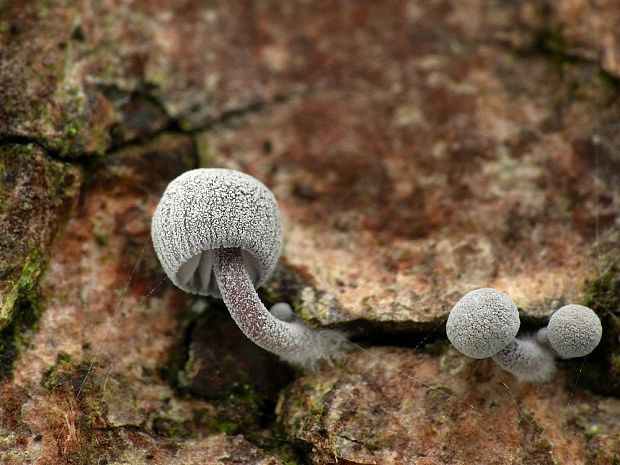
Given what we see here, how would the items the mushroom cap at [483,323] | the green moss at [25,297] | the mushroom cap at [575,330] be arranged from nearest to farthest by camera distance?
the mushroom cap at [483,323], the mushroom cap at [575,330], the green moss at [25,297]

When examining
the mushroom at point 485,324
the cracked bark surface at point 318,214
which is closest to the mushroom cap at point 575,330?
the mushroom at point 485,324

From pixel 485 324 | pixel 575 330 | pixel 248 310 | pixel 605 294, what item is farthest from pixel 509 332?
pixel 248 310

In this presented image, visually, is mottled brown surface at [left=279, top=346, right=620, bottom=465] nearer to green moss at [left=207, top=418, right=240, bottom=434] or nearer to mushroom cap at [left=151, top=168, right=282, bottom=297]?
green moss at [left=207, top=418, right=240, bottom=434]

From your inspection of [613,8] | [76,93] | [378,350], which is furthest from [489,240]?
[76,93]

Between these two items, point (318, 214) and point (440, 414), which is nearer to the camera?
point (440, 414)

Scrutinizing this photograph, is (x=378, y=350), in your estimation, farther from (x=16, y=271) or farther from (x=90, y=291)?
(x=16, y=271)

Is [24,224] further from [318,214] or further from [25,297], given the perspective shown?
[318,214]

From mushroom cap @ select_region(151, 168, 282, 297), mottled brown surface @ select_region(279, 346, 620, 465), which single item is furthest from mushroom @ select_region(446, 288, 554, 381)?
mushroom cap @ select_region(151, 168, 282, 297)

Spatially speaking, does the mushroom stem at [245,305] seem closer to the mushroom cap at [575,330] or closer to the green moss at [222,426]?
the green moss at [222,426]

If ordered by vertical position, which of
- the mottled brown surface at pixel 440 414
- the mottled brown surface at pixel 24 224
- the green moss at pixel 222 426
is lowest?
the green moss at pixel 222 426
